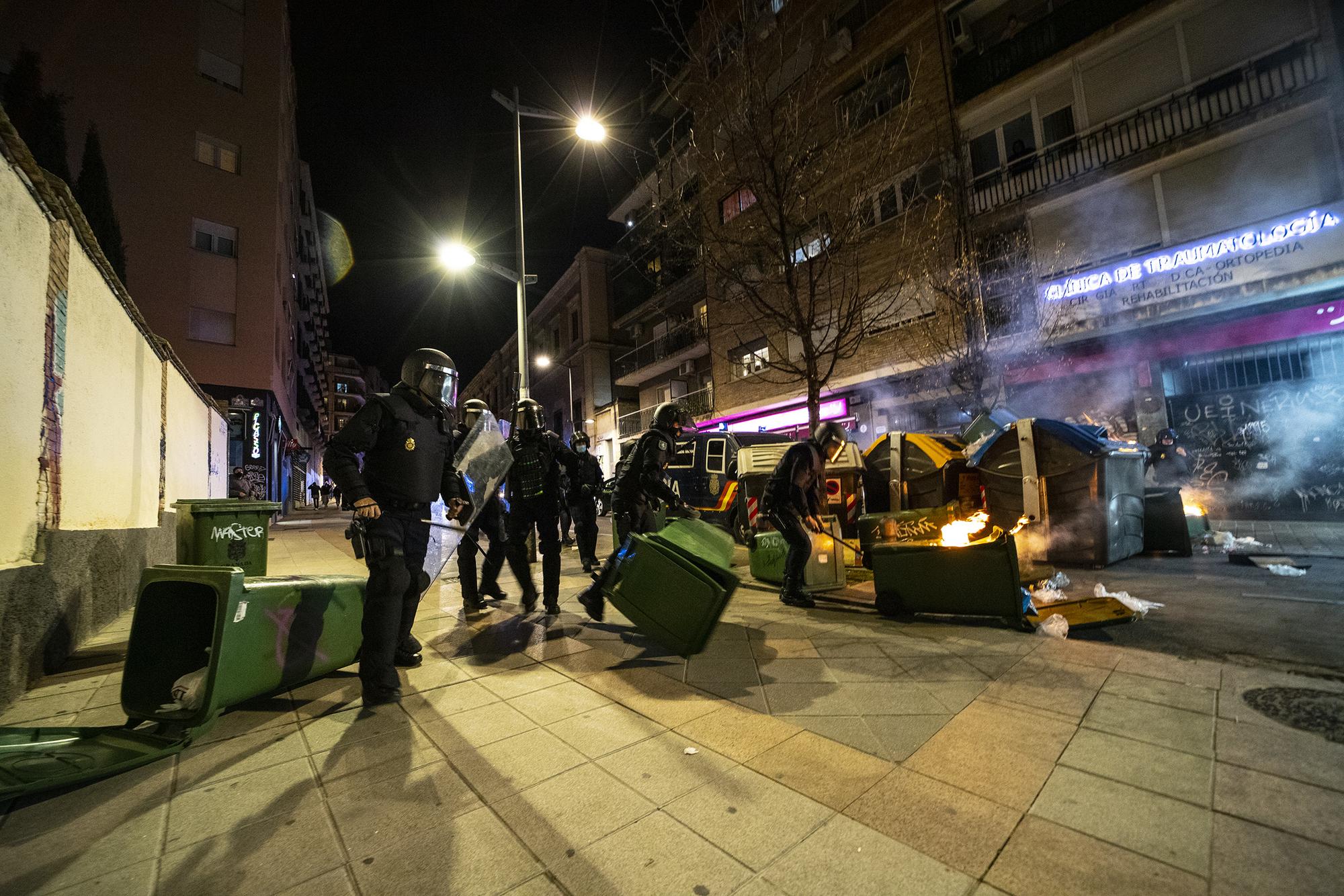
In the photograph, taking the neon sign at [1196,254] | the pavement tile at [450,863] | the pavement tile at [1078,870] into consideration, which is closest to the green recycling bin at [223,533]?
the pavement tile at [450,863]

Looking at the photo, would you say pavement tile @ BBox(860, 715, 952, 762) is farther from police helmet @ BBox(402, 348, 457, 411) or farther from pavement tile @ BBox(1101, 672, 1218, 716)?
police helmet @ BBox(402, 348, 457, 411)

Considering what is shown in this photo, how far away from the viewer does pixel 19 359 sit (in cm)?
341

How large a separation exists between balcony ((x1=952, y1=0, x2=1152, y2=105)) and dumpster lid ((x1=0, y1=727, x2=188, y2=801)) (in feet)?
64.4

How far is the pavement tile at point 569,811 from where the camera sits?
1817 mm

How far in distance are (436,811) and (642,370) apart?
2742 centimetres

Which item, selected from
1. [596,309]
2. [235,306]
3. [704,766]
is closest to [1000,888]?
[704,766]

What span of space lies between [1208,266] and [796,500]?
473 inches

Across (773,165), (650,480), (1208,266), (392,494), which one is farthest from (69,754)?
(1208,266)

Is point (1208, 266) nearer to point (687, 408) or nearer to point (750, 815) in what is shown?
point (750, 815)

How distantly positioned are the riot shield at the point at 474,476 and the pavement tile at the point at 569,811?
2.44 metres

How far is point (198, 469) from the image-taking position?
30.8 ft

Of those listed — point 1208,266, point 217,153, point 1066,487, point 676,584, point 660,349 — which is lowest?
point 676,584

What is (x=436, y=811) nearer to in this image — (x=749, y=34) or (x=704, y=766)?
(x=704, y=766)

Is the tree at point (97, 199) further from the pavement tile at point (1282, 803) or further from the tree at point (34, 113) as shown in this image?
the pavement tile at point (1282, 803)
